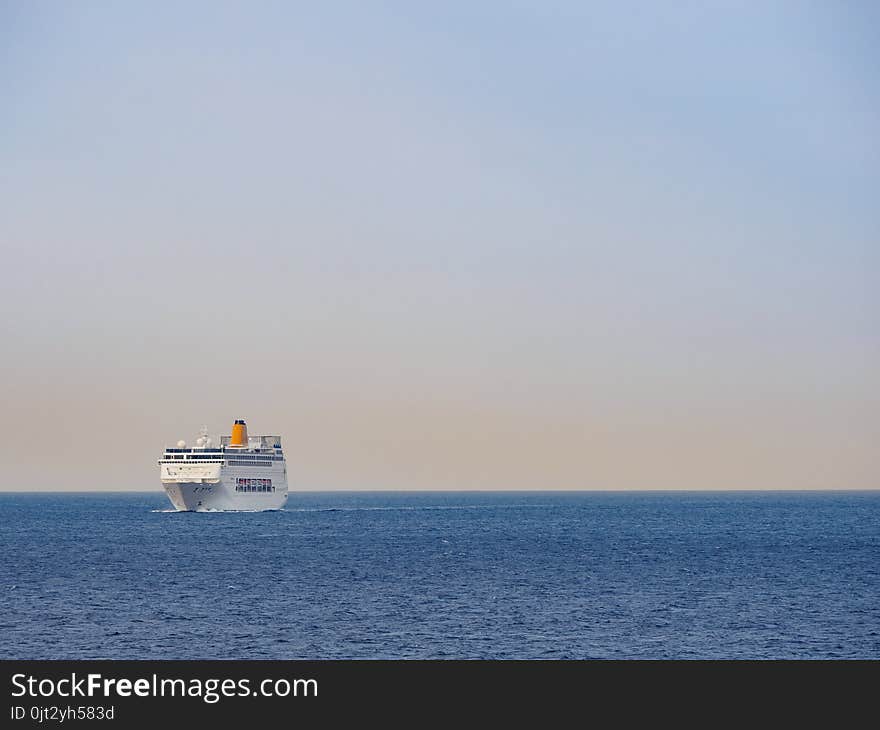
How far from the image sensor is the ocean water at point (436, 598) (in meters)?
48.0

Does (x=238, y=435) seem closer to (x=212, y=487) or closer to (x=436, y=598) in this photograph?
(x=212, y=487)

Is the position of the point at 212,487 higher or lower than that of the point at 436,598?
higher

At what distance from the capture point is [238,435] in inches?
6698

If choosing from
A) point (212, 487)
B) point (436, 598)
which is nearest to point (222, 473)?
point (212, 487)

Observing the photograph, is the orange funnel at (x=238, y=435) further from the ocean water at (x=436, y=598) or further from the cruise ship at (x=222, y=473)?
the ocean water at (x=436, y=598)

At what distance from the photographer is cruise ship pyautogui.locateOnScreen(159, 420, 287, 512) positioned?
161 m

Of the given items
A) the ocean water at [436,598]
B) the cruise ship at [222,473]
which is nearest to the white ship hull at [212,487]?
the cruise ship at [222,473]

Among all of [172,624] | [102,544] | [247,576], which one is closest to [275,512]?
[102,544]

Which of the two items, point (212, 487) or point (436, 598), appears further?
point (212, 487)

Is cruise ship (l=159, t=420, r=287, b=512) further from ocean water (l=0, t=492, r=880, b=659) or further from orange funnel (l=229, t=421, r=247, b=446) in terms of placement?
ocean water (l=0, t=492, r=880, b=659)

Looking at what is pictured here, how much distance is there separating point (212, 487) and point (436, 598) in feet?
331

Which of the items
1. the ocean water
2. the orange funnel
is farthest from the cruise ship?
the ocean water
